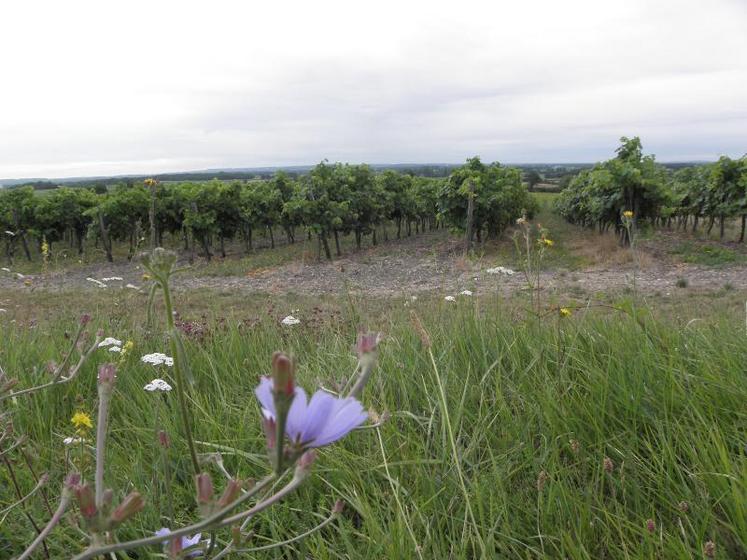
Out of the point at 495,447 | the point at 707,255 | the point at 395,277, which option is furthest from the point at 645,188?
the point at 495,447

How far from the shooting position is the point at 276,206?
94.4 ft

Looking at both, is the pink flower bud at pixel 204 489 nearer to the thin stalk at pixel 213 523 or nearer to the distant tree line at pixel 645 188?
the thin stalk at pixel 213 523

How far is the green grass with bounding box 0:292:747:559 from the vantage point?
139 cm

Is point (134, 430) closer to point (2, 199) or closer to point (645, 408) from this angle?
point (645, 408)

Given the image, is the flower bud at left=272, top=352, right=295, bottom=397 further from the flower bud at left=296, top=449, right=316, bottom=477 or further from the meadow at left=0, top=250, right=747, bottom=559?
the meadow at left=0, top=250, right=747, bottom=559

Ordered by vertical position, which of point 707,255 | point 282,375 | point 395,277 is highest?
point 282,375

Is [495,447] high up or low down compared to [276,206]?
up

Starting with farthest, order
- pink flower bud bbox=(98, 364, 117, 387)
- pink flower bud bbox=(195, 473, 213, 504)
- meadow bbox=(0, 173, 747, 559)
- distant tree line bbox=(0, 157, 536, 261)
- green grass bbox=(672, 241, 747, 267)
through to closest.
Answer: distant tree line bbox=(0, 157, 536, 261), green grass bbox=(672, 241, 747, 267), meadow bbox=(0, 173, 747, 559), pink flower bud bbox=(98, 364, 117, 387), pink flower bud bbox=(195, 473, 213, 504)

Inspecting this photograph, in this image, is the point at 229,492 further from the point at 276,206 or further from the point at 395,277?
the point at 276,206

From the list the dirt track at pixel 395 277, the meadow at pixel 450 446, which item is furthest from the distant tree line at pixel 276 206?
the meadow at pixel 450 446

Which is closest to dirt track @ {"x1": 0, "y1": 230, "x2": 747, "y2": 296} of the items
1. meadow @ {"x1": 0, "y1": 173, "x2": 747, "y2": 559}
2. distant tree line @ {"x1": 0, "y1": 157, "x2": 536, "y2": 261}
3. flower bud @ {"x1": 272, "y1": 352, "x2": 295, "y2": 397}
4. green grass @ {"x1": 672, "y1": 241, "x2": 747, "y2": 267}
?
green grass @ {"x1": 672, "y1": 241, "x2": 747, "y2": 267}

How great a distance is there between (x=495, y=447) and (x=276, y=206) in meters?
27.8

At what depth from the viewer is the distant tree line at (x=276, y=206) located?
23.9 metres

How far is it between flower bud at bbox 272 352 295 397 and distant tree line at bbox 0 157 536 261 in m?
22.2
